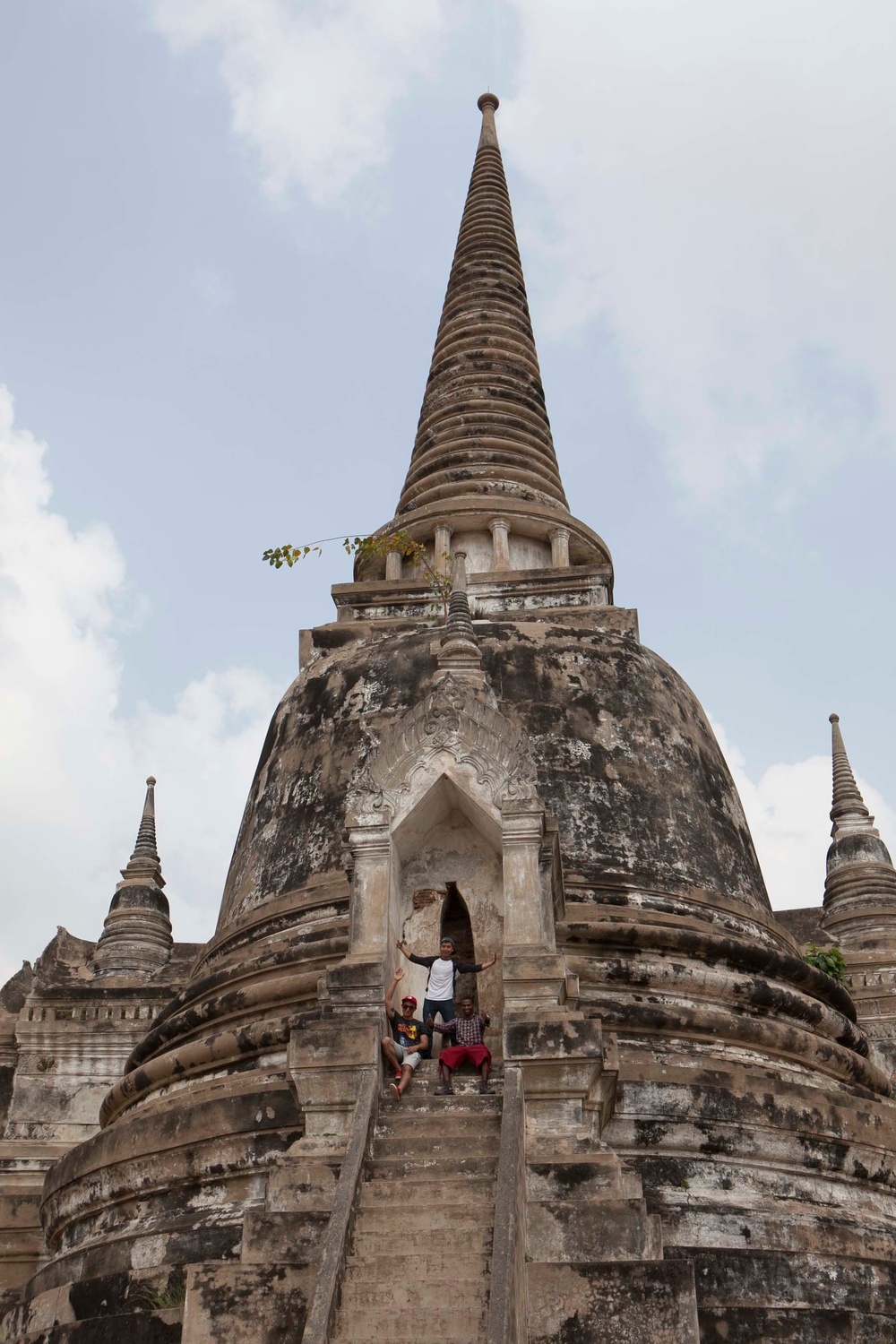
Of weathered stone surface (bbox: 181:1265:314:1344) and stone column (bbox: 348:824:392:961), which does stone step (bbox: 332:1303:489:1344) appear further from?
stone column (bbox: 348:824:392:961)

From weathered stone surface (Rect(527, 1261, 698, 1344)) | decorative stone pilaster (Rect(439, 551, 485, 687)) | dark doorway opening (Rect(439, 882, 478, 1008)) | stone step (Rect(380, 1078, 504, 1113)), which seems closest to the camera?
weathered stone surface (Rect(527, 1261, 698, 1344))

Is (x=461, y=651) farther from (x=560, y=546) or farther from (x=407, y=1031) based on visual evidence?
(x=560, y=546)

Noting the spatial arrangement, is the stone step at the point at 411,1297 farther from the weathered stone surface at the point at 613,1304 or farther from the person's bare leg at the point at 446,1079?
the person's bare leg at the point at 446,1079

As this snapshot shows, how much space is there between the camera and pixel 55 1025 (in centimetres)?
1605

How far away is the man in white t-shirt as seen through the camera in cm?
912

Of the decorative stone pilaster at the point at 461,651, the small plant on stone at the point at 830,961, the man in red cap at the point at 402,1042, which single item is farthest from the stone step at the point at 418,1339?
the small plant on stone at the point at 830,961

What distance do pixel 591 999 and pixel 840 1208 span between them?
2258 mm

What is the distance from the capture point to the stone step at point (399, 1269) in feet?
21.5

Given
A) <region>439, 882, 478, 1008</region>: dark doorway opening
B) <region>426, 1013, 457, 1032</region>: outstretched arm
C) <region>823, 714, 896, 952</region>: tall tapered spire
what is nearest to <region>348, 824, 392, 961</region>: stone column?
<region>426, 1013, 457, 1032</region>: outstretched arm

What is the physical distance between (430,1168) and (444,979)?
182 centimetres

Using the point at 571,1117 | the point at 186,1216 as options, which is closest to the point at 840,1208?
the point at 571,1117

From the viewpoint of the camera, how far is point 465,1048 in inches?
337

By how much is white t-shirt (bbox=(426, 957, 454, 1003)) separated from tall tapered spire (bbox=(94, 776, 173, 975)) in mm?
12360

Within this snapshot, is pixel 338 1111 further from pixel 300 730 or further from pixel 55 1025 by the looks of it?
pixel 55 1025
